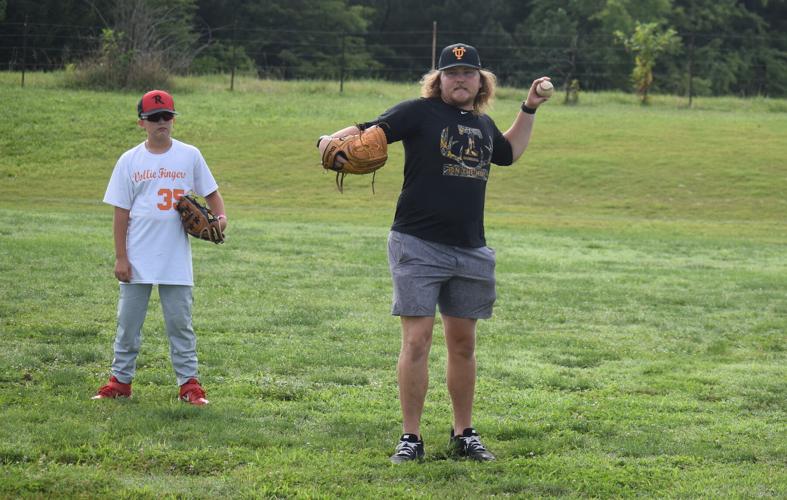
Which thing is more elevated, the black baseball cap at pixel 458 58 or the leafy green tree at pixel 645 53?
the leafy green tree at pixel 645 53

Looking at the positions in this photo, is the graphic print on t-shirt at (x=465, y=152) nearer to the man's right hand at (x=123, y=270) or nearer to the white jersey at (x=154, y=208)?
the white jersey at (x=154, y=208)

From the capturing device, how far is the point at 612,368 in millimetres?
8203

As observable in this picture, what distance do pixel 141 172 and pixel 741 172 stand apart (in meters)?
23.7

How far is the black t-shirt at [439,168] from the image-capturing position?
17.8 feet

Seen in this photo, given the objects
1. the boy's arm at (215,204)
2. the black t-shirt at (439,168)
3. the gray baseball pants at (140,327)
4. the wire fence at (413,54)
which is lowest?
the gray baseball pants at (140,327)

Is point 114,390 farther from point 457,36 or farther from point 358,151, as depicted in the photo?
point 457,36

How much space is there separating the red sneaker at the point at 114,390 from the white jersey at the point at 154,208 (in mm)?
609

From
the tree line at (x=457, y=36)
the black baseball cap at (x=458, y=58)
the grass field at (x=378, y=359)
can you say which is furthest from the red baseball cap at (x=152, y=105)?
the tree line at (x=457, y=36)

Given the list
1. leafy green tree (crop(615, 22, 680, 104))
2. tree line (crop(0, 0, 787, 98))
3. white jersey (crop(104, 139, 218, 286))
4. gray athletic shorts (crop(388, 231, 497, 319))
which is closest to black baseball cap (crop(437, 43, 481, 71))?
gray athletic shorts (crop(388, 231, 497, 319))

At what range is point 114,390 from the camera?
254 inches

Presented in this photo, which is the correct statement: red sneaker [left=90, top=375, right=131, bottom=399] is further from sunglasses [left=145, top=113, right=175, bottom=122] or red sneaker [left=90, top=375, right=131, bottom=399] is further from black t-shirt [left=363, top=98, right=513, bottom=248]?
black t-shirt [left=363, top=98, right=513, bottom=248]

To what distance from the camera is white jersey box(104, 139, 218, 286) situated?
21.2 feet

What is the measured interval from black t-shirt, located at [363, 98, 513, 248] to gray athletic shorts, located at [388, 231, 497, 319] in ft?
0.19

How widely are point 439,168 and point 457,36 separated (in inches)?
2322
